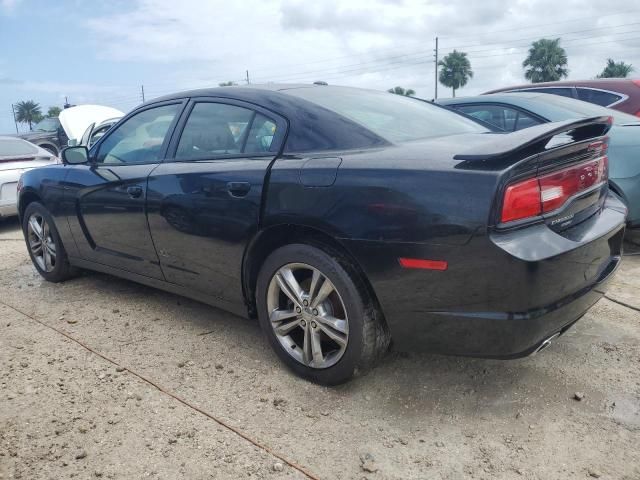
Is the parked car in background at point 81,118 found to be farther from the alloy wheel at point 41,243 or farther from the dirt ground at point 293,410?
the dirt ground at point 293,410

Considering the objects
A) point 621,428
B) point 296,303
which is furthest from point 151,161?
point 621,428

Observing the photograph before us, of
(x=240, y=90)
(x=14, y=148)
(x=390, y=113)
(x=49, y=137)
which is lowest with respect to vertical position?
(x=49, y=137)

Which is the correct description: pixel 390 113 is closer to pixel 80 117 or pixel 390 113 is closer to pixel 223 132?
pixel 223 132

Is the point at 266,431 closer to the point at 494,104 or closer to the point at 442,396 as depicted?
the point at 442,396

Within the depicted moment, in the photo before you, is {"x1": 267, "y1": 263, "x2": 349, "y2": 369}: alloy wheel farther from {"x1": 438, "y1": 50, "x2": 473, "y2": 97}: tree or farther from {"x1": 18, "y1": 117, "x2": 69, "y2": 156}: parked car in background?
{"x1": 438, "y1": 50, "x2": 473, "y2": 97}: tree

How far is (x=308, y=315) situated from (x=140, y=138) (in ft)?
6.28

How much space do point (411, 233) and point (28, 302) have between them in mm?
3287

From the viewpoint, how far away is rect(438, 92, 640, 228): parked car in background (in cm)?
433

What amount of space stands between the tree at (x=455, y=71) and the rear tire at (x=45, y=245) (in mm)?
75573

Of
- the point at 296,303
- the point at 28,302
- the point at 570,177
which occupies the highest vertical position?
the point at 570,177

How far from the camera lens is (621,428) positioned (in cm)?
228

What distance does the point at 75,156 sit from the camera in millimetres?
4164

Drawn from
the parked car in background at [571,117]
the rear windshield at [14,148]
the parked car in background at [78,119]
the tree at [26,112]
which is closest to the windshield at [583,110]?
the parked car in background at [571,117]

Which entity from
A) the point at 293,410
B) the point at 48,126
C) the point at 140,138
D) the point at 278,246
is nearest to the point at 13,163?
the point at 140,138
